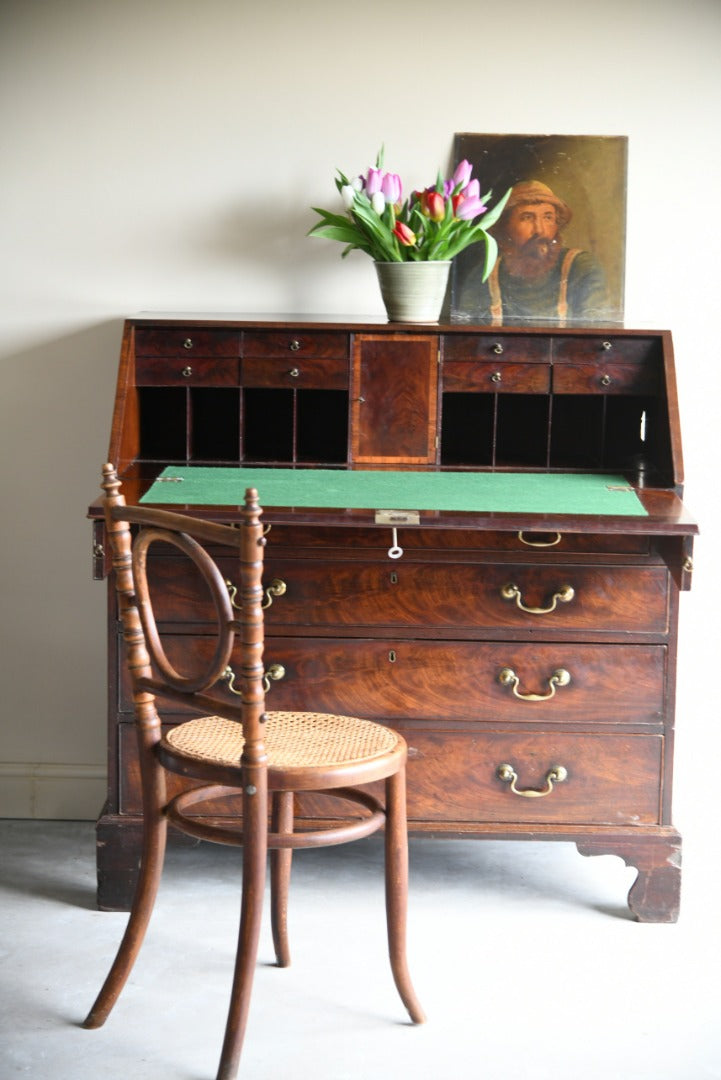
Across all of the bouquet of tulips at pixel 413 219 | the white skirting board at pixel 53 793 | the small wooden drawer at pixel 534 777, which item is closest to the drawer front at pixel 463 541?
the small wooden drawer at pixel 534 777

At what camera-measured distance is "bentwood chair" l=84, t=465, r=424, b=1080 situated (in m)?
2.18

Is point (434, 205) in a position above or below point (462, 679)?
above

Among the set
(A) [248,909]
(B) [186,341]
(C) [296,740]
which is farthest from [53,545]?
(A) [248,909]

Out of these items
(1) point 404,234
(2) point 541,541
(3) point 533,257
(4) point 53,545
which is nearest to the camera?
(2) point 541,541

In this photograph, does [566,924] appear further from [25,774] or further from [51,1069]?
[25,774]

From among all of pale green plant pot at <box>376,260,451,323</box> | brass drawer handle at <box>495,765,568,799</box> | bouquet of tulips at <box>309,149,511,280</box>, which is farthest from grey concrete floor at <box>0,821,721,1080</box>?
bouquet of tulips at <box>309,149,511,280</box>

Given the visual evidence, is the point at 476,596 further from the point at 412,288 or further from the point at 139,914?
the point at 139,914

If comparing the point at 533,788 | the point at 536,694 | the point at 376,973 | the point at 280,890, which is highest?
the point at 536,694

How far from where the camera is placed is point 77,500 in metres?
3.55

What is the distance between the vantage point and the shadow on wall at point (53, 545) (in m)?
3.51

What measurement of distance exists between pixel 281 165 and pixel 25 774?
5.76 ft

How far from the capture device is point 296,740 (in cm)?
246

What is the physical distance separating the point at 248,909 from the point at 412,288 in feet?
5.04

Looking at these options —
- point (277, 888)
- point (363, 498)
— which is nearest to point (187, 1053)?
point (277, 888)
